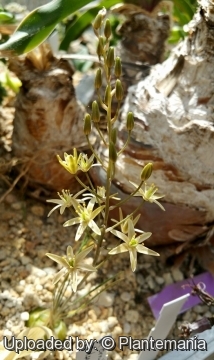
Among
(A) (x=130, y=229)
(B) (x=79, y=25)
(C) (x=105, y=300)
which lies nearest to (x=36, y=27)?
(B) (x=79, y=25)

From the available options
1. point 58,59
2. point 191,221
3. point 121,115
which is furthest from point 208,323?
point 58,59

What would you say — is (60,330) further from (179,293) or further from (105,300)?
(179,293)

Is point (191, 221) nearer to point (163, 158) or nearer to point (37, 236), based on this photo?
point (163, 158)

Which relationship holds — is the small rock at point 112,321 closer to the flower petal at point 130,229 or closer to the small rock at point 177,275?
the small rock at point 177,275

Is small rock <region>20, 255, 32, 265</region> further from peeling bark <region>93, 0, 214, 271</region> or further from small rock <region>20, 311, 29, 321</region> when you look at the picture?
peeling bark <region>93, 0, 214, 271</region>

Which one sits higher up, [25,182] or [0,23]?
[0,23]

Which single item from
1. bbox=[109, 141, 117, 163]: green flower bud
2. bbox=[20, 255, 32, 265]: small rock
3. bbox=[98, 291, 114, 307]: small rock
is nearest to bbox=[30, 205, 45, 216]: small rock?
A: bbox=[20, 255, 32, 265]: small rock
